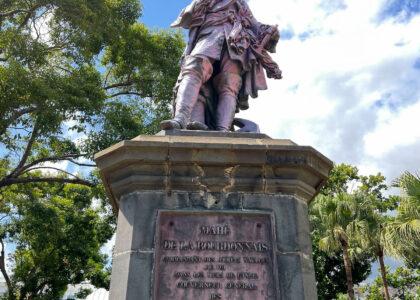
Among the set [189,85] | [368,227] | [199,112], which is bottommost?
[199,112]

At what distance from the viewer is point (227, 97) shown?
5.57 metres

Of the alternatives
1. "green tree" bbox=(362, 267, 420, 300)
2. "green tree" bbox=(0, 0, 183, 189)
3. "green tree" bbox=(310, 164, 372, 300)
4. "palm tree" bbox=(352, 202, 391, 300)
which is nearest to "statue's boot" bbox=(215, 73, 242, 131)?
"green tree" bbox=(0, 0, 183, 189)

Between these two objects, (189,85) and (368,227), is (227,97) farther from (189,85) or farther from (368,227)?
(368,227)

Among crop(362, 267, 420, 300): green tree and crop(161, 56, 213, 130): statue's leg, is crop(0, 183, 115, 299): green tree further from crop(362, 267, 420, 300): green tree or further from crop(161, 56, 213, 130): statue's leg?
crop(362, 267, 420, 300): green tree

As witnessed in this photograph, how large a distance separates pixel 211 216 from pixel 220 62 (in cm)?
236

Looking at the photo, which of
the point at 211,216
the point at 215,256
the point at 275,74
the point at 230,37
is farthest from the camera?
the point at 275,74

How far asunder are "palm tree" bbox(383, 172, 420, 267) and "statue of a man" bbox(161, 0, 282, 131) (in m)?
7.06

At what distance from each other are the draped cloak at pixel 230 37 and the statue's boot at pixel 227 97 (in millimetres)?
173

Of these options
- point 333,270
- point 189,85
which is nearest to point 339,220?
point 333,270

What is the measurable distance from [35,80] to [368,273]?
61.4ft

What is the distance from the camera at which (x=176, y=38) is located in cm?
1541

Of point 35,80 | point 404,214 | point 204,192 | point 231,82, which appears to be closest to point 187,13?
point 231,82

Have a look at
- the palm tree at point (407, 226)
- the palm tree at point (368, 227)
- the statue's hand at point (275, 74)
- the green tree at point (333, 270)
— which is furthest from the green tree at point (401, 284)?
the statue's hand at point (275, 74)

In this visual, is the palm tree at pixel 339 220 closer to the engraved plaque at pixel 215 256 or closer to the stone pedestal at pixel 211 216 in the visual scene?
the stone pedestal at pixel 211 216
